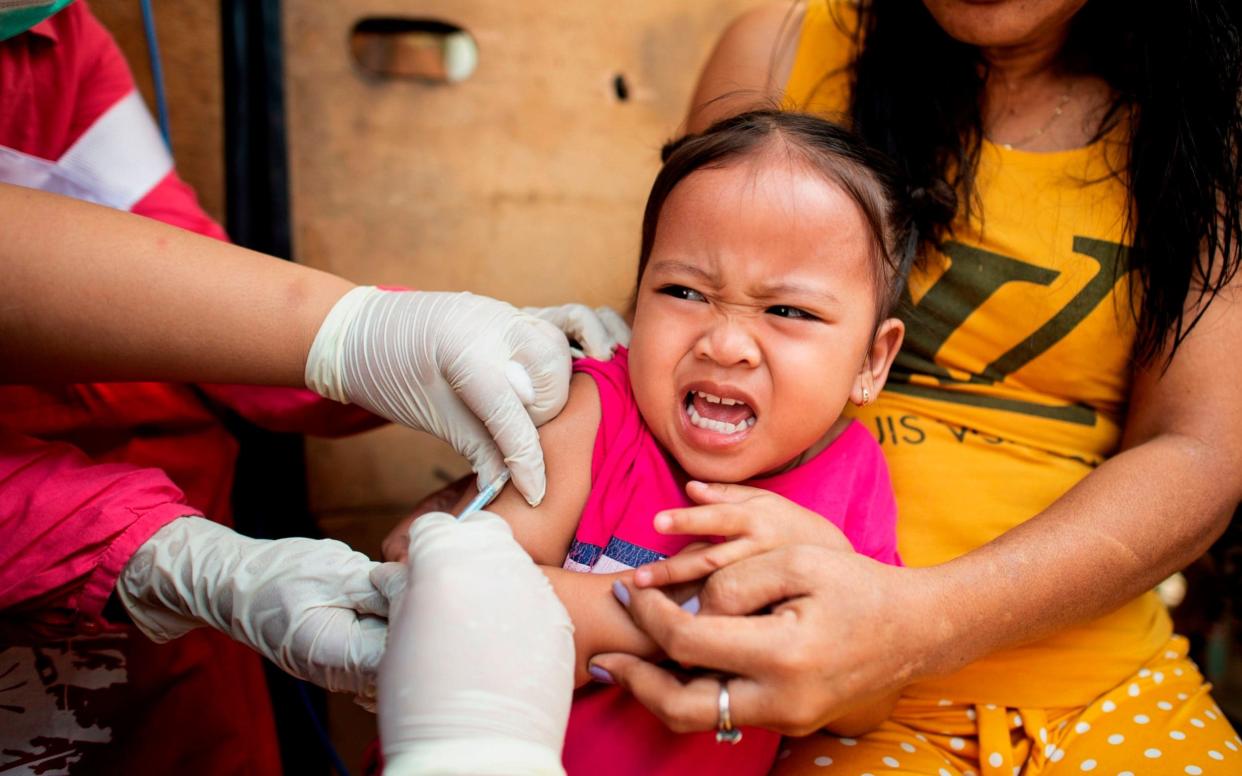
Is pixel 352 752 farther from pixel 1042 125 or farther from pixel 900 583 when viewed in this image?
pixel 1042 125

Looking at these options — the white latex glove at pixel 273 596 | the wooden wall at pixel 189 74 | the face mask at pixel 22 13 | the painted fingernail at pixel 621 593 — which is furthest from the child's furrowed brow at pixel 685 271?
the wooden wall at pixel 189 74

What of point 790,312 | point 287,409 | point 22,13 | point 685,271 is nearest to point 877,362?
point 790,312

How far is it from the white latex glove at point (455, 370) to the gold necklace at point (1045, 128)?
77cm

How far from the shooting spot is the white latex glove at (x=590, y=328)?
128 centimetres

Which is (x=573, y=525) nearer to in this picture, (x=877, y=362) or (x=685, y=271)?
(x=685, y=271)

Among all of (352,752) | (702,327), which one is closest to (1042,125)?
(702,327)

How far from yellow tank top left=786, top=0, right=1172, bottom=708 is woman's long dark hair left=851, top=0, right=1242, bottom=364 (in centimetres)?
4

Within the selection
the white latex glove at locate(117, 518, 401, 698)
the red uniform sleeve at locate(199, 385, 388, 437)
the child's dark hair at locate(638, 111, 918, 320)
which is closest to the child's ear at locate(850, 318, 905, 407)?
the child's dark hair at locate(638, 111, 918, 320)

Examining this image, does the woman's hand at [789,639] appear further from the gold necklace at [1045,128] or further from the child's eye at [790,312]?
the gold necklace at [1045,128]

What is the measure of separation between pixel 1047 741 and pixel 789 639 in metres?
0.55

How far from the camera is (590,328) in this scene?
130 cm

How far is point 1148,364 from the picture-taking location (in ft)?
4.23

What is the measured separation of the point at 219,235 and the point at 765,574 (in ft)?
3.66

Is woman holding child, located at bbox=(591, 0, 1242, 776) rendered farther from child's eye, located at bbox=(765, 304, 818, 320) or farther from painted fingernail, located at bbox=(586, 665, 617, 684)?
child's eye, located at bbox=(765, 304, 818, 320)
